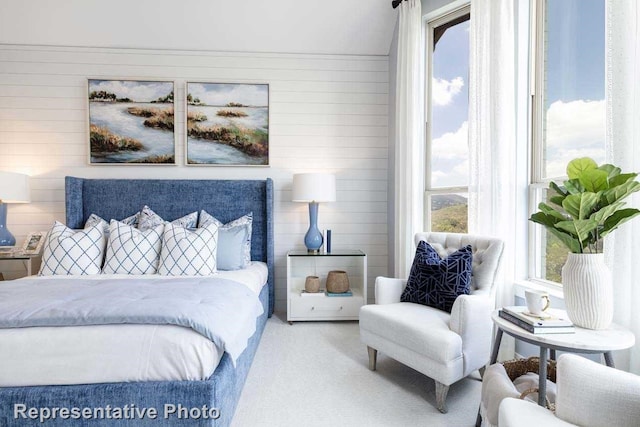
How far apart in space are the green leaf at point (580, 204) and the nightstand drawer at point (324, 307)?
7.13 ft

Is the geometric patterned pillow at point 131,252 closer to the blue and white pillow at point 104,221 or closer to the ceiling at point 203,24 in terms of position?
the blue and white pillow at point 104,221

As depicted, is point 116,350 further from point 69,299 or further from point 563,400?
point 563,400

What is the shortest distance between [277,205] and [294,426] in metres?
2.33

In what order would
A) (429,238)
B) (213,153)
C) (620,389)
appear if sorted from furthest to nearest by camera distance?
(213,153) → (429,238) → (620,389)

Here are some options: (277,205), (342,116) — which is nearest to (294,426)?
(277,205)

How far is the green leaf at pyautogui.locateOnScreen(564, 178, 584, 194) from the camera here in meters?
1.53

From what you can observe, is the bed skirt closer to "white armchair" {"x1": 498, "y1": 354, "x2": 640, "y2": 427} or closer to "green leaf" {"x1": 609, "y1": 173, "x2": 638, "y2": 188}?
"white armchair" {"x1": 498, "y1": 354, "x2": 640, "y2": 427}

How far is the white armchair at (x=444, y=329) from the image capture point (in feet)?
6.31

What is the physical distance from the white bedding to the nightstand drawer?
1.79 metres

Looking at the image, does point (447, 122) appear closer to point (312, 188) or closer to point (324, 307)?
point (312, 188)

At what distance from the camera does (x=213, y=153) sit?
3643 millimetres

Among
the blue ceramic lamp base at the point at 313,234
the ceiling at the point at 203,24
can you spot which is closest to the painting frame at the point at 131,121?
the ceiling at the point at 203,24

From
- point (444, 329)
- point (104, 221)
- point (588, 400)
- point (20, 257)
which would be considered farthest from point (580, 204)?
point (20, 257)

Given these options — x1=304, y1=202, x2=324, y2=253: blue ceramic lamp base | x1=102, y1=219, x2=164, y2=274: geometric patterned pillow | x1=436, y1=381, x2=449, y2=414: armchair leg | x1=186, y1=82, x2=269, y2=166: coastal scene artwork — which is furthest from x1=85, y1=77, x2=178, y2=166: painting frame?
x1=436, y1=381, x2=449, y2=414: armchair leg
